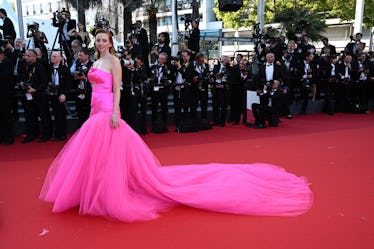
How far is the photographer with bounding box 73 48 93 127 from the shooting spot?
6968 millimetres

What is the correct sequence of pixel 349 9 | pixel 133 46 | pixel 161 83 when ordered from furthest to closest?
pixel 349 9, pixel 133 46, pixel 161 83

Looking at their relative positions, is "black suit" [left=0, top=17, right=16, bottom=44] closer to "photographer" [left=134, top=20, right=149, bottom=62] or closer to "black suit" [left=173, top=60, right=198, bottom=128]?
"photographer" [left=134, top=20, right=149, bottom=62]

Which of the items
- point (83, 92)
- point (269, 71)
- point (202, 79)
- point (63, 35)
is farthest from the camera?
point (63, 35)

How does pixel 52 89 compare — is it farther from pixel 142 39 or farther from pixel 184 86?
pixel 142 39

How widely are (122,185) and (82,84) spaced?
4220 mm

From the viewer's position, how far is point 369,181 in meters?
4.32

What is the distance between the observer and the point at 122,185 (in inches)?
129

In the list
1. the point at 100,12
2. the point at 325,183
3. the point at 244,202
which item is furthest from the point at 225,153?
the point at 100,12

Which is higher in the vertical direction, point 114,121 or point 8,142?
point 114,121

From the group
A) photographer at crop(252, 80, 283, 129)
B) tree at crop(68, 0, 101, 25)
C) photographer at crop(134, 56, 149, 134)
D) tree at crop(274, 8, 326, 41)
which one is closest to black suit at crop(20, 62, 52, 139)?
photographer at crop(134, 56, 149, 134)

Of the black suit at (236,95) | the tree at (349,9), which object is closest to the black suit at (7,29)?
the black suit at (236,95)

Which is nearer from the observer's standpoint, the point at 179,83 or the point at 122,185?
the point at 122,185

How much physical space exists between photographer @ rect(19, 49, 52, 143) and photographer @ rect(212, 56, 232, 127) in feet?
12.1

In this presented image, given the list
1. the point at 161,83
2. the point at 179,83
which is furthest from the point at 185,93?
the point at 161,83
